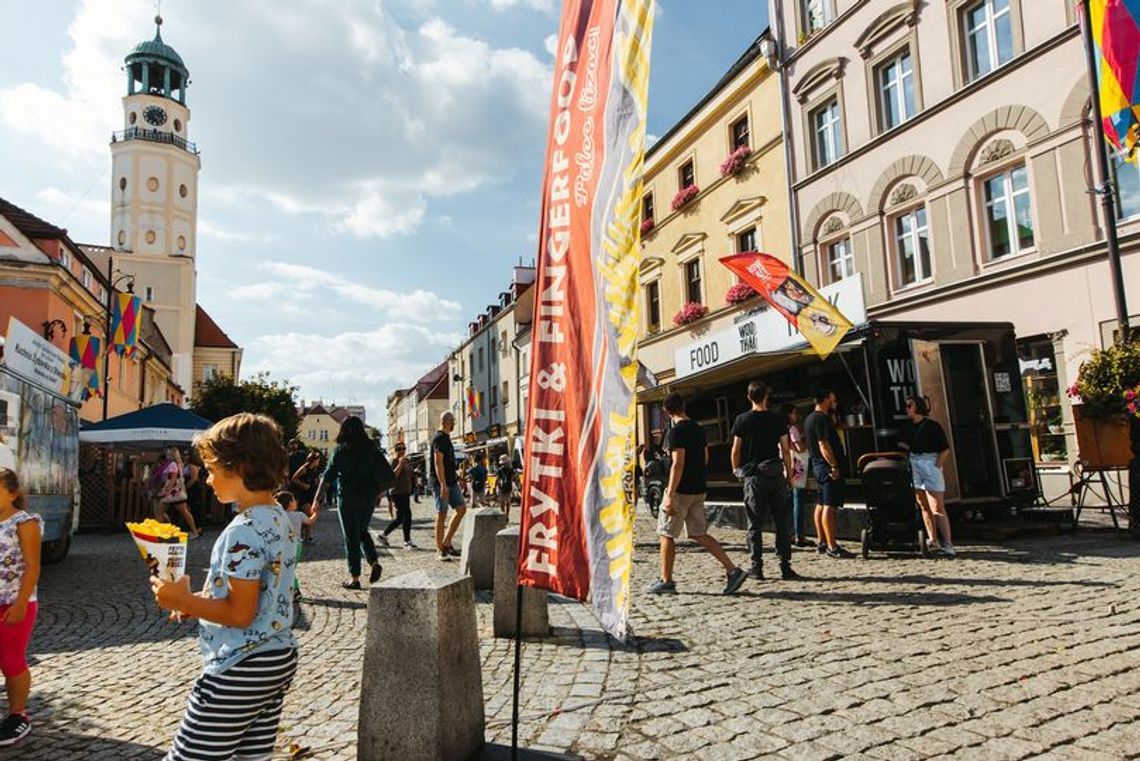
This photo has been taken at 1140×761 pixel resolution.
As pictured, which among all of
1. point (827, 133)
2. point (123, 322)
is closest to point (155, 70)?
point (123, 322)

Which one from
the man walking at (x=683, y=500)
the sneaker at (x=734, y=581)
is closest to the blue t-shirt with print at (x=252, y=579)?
the man walking at (x=683, y=500)

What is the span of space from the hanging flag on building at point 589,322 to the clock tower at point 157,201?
60.0 meters

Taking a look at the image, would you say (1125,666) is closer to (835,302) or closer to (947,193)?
(835,302)

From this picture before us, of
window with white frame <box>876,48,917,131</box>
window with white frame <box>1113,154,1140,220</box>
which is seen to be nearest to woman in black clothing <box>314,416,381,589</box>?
window with white frame <box>1113,154,1140,220</box>

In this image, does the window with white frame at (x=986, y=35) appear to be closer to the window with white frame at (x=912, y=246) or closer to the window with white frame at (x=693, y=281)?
the window with white frame at (x=912, y=246)

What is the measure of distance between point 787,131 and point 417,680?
19120 mm

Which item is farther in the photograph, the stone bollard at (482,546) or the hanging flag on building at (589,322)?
the stone bollard at (482,546)

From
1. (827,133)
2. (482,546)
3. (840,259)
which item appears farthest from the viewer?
(827,133)

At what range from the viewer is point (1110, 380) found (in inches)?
357

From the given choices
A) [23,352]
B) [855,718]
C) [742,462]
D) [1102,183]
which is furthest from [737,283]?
[855,718]

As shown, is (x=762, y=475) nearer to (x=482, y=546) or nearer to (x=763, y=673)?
(x=482, y=546)

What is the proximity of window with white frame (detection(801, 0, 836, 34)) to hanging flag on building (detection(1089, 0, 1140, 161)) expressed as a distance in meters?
9.43

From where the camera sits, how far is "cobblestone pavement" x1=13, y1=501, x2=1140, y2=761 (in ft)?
11.4

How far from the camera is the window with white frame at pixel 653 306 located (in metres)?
26.2
